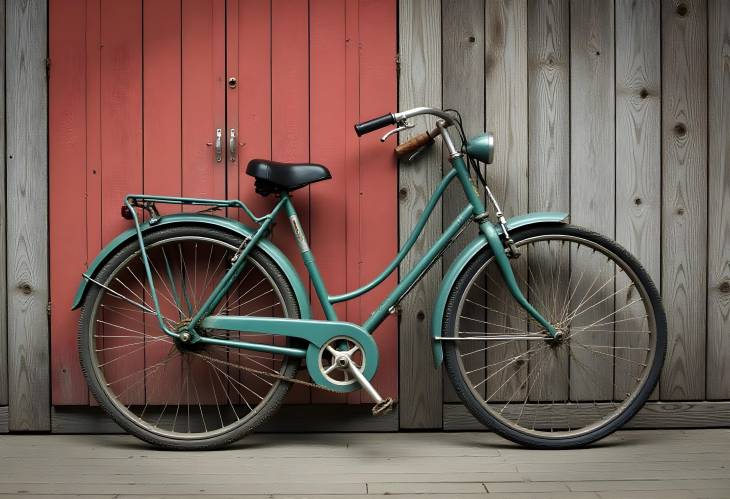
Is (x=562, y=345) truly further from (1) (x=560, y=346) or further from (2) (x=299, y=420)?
(2) (x=299, y=420)

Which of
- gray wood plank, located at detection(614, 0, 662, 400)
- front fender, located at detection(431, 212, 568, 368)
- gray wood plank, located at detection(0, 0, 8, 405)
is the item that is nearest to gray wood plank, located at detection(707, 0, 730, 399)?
gray wood plank, located at detection(614, 0, 662, 400)

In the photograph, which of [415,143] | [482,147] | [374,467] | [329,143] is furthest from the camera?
[329,143]

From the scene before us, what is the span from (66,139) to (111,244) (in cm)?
46

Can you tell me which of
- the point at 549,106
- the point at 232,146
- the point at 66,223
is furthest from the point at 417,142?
the point at 66,223

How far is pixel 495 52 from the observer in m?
2.50

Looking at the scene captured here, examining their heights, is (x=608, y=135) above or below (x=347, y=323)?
above

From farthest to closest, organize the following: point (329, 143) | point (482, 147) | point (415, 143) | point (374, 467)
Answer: point (329, 143) < point (415, 143) < point (482, 147) < point (374, 467)

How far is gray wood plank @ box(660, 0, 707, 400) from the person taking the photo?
253 cm

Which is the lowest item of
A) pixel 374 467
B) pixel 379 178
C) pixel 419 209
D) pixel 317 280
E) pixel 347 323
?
pixel 374 467

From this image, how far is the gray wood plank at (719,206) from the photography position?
2539 mm

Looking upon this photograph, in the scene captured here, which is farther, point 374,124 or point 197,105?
point 197,105

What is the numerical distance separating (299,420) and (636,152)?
5.19 ft

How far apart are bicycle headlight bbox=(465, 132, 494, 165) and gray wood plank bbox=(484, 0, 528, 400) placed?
23 centimetres

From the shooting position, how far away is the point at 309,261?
2354 millimetres
